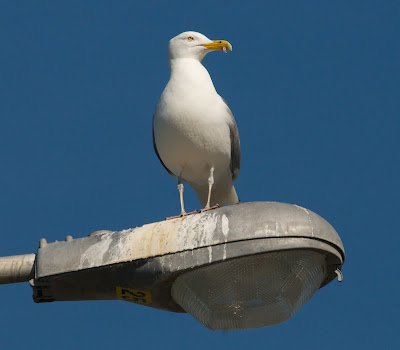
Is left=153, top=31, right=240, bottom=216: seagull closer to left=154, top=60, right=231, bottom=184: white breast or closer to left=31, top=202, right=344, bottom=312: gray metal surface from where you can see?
left=154, top=60, right=231, bottom=184: white breast

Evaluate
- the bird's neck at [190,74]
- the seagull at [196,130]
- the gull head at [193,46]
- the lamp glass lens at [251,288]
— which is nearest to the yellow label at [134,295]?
the lamp glass lens at [251,288]

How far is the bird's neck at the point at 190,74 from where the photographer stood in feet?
29.5

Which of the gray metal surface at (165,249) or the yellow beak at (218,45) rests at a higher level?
the yellow beak at (218,45)

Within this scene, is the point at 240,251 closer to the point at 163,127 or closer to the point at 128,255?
the point at 128,255

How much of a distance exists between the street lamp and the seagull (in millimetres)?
2715

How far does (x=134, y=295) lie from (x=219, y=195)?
13.1 ft

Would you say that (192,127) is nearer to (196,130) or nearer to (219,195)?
(196,130)

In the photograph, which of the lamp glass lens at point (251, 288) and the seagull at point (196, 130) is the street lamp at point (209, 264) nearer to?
the lamp glass lens at point (251, 288)

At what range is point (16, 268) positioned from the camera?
18.2 ft

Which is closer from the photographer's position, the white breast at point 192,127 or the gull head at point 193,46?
the white breast at point 192,127

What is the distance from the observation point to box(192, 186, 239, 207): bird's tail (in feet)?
31.6

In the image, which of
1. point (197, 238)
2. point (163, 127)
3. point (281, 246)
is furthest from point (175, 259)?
point (163, 127)

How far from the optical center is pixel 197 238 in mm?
5387

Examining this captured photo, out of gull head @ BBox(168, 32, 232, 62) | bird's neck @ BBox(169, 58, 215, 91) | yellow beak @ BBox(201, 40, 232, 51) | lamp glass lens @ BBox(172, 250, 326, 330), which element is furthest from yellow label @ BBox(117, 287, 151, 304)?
yellow beak @ BBox(201, 40, 232, 51)
